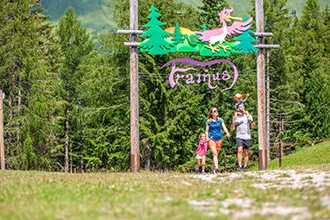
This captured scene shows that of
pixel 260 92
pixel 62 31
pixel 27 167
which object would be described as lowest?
pixel 27 167

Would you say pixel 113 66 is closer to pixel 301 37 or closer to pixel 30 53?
pixel 30 53

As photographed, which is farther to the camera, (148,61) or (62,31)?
(62,31)

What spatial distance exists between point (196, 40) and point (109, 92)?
763 inches

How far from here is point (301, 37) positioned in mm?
54594

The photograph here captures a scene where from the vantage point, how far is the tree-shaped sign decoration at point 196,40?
20203mm

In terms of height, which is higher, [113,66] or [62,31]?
[62,31]

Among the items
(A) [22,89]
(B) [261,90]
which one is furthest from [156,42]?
(A) [22,89]

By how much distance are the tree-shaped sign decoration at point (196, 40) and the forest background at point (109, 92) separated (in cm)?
1318

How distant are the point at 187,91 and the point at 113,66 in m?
5.17

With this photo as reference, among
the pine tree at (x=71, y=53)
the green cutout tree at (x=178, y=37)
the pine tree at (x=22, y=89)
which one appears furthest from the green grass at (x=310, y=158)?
the pine tree at (x=71, y=53)

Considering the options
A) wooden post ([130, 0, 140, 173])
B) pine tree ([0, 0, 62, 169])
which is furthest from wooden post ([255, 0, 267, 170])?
pine tree ([0, 0, 62, 169])

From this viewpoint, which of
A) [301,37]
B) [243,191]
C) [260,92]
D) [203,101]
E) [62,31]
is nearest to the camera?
[243,191]

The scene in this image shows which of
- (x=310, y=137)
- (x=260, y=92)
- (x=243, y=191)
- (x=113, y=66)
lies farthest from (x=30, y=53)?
(x=243, y=191)

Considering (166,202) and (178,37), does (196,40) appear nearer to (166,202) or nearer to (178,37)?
(178,37)
